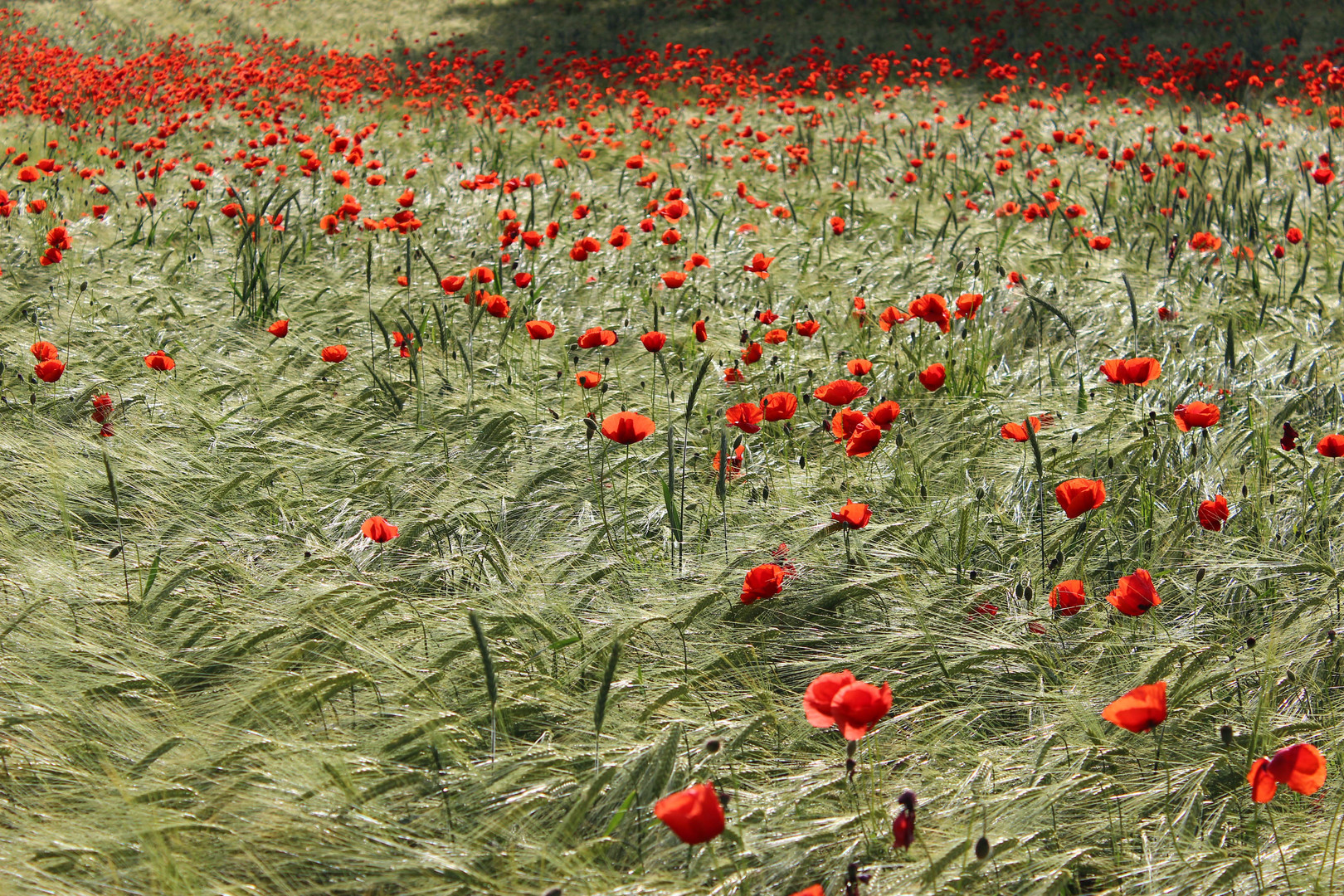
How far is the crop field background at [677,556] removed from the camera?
113cm

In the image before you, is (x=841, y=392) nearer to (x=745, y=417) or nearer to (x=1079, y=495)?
(x=745, y=417)

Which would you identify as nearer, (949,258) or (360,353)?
(360,353)

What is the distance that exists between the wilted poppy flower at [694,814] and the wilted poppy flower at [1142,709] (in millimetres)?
484

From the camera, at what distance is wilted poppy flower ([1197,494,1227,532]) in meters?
1.59

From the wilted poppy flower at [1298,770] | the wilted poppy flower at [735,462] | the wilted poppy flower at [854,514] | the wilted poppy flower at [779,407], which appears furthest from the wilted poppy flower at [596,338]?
the wilted poppy flower at [1298,770]

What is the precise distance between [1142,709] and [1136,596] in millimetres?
365

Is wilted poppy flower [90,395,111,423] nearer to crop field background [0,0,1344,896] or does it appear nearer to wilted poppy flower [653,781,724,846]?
crop field background [0,0,1344,896]

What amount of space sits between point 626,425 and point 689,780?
0.74 metres

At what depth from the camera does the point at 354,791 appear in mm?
1142

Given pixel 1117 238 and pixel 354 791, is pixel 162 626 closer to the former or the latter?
pixel 354 791

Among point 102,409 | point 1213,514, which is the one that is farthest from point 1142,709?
point 102,409

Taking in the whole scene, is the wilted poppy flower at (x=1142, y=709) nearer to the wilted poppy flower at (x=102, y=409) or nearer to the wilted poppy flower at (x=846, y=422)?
the wilted poppy flower at (x=846, y=422)

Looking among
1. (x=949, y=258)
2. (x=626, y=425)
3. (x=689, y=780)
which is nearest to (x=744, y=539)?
(x=626, y=425)

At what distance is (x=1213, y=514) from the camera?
5.26 ft
